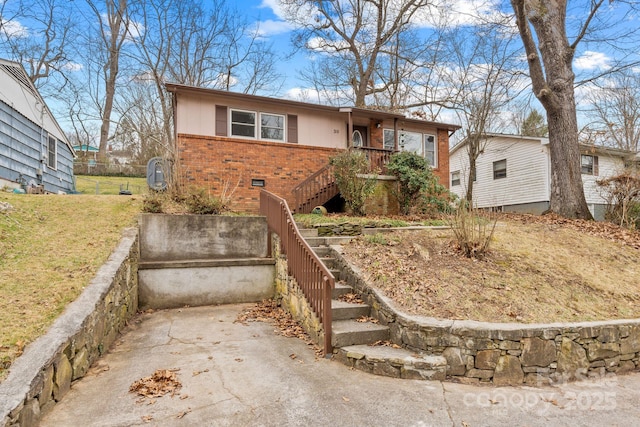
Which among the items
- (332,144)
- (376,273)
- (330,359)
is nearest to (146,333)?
(330,359)

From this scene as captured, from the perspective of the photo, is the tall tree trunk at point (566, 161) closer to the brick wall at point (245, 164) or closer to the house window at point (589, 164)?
the brick wall at point (245, 164)

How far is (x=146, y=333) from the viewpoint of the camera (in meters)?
5.12

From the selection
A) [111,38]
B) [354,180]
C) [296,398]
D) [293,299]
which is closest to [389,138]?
[354,180]

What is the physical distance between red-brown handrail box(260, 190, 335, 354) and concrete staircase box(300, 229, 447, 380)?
0.70ft

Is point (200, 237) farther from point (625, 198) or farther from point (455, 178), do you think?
point (455, 178)

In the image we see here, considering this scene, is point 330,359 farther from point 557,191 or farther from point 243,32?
point 243,32

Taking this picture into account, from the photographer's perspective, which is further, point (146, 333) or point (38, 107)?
point (38, 107)

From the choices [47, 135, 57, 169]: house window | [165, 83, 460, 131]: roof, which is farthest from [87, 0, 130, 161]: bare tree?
[165, 83, 460, 131]: roof

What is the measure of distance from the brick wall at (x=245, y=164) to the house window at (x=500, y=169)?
11.2 meters

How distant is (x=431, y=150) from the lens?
48.4ft

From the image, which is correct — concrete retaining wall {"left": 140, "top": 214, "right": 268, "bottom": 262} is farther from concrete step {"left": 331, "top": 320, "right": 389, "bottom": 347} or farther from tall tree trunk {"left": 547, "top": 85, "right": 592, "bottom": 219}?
tall tree trunk {"left": 547, "top": 85, "right": 592, "bottom": 219}

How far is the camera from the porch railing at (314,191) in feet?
34.7

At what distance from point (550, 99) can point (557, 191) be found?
8.66 feet

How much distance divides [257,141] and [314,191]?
250cm
